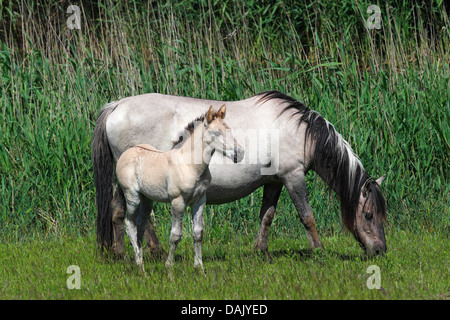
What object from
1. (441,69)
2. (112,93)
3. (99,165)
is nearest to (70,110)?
(112,93)

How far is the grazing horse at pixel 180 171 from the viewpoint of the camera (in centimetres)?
537

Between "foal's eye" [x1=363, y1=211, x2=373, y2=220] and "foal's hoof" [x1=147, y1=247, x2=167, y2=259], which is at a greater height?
"foal's eye" [x1=363, y1=211, x2=373, y2=220]

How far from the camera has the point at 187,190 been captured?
5.48 m

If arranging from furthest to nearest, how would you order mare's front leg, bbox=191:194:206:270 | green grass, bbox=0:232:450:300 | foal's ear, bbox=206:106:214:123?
1. mare's front leg, bbox=191:194:206:270
2. foal's ear, bbox=206:106:214:123
3. green grass, bbox=0:232:450:300

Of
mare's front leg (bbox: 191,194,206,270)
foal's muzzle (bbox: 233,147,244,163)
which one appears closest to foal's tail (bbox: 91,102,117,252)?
mare's front leg (bbox: 191,194,206,270)

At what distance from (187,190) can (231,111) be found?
140 cm

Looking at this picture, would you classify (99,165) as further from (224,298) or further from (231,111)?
(224,298)

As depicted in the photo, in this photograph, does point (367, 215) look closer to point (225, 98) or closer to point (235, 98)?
point (235, 98)

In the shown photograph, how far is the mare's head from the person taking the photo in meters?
6.55

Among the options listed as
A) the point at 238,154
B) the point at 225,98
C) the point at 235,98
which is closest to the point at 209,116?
the point at 238,154

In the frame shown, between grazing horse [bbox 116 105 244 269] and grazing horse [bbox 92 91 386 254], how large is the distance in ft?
2.46

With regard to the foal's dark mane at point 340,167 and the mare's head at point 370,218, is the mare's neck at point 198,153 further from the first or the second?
the mare's head at point 370,218

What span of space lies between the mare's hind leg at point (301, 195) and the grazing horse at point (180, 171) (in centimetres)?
123

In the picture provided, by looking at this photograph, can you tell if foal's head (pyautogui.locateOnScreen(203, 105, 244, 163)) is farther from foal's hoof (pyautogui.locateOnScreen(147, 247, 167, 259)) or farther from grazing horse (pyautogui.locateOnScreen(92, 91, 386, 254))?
foal's hoof (pyautogui.locateOnScreen(147, 247, 167, 259))
